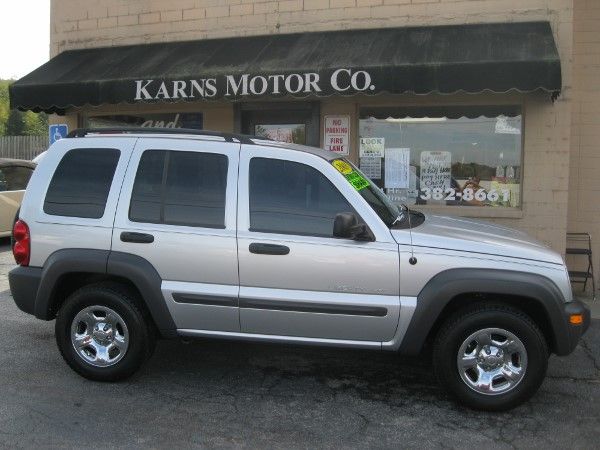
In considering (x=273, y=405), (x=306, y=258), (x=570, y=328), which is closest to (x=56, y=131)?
(x=306, y=258)

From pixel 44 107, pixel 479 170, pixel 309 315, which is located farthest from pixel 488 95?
pixel 44 107

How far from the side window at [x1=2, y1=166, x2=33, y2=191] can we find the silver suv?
7.22 meters

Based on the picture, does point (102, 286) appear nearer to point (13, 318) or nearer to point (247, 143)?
point (247, 143)

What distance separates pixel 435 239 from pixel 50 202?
113 inches

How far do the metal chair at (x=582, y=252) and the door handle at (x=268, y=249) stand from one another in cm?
508

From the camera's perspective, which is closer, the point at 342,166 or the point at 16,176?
the point at 342,166

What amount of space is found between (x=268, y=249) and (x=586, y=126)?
18.6 ft

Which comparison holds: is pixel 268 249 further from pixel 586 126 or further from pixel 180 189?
pixel 586 126

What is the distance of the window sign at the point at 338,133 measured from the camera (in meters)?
8.41

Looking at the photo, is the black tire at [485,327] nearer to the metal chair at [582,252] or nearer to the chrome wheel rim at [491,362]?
the chrome wheel rim at [491,362]

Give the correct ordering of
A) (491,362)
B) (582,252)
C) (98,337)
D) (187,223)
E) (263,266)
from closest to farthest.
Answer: (491,362) < (263,266) < (187,223) < (98,337) < (582,252)

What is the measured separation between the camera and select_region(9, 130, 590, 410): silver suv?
4.16m

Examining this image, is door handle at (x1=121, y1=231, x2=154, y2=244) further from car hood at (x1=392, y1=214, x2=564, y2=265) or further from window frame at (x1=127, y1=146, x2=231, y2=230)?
car hood at (x1=392, y1=214, x2=564, y2=265)

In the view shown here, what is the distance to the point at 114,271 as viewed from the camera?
177 inches
